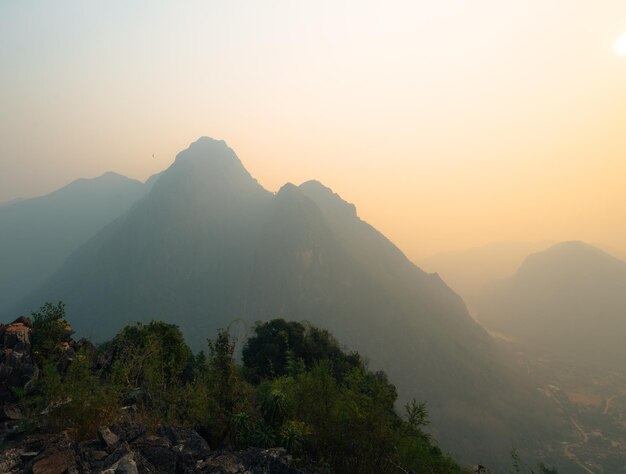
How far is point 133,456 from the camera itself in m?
7.77

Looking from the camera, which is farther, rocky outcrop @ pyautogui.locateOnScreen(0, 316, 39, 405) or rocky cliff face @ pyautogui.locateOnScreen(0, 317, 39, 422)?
rocky outcrop @ pyautogui.locateOnScreen(0, 316, 39, 405)

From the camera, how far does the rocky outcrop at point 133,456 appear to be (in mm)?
7574

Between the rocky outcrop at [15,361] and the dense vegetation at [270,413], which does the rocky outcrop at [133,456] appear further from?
the rocky outcrop at [15,361]

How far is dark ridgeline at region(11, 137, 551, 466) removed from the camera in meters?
107

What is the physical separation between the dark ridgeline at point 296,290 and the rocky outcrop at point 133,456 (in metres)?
87.3

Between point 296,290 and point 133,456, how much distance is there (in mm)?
129171

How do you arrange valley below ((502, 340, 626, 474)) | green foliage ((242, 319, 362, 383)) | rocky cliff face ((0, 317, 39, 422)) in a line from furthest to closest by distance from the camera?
valley below ((502, 340, 626, 474)) < green foliage ((242, 319, 362, 383)) < rocky cliff face ((0, 317, 39, 422))

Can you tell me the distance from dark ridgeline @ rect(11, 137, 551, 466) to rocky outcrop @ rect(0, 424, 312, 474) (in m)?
87.3

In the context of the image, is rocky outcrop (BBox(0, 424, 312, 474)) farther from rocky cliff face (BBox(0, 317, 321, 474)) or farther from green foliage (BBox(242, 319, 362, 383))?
green foliage (BBox(242, 319, 362, 383))

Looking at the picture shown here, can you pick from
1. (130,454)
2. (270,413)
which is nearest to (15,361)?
(130,454)

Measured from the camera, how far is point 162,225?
167000mm

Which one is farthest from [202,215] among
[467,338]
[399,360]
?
[467,338]

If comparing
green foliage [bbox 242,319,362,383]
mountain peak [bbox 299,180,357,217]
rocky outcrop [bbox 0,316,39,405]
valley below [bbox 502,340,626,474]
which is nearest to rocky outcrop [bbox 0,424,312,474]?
rocky outcrop [bbox 0,316,39,405]

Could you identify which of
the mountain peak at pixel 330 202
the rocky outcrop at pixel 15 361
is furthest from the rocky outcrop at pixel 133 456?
the mountain peak at pixel 330 202
